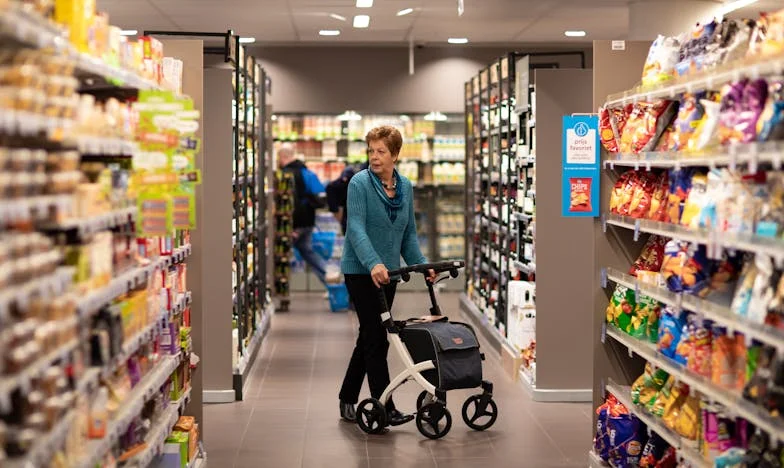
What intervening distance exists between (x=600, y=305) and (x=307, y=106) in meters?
A: 10.9

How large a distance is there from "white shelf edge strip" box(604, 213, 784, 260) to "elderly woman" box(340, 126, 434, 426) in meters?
1.69

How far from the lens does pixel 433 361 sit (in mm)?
6691

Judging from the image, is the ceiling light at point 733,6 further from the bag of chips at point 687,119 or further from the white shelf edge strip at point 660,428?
the bag of chips at point 687,119

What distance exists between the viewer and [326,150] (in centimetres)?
1614

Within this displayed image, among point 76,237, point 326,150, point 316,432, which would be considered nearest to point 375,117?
point 326,150

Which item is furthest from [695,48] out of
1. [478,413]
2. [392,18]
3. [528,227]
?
[392,18]

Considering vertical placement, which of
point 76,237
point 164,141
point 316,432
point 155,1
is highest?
point 155,1

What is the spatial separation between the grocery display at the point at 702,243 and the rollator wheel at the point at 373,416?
1.45m

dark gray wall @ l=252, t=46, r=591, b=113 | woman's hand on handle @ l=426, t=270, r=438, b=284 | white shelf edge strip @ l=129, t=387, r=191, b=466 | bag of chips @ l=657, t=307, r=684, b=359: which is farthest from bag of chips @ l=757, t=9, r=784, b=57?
dark gray wall @ l=252, t=46, r=591, b=113

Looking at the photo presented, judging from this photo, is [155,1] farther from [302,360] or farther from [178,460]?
[178,460]

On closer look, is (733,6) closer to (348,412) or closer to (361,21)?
(361,21)

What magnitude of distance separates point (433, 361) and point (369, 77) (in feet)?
33.8

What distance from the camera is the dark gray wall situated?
16.4m

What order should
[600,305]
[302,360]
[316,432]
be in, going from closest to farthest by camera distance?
[600,305]
[316,432]
[302,360]
